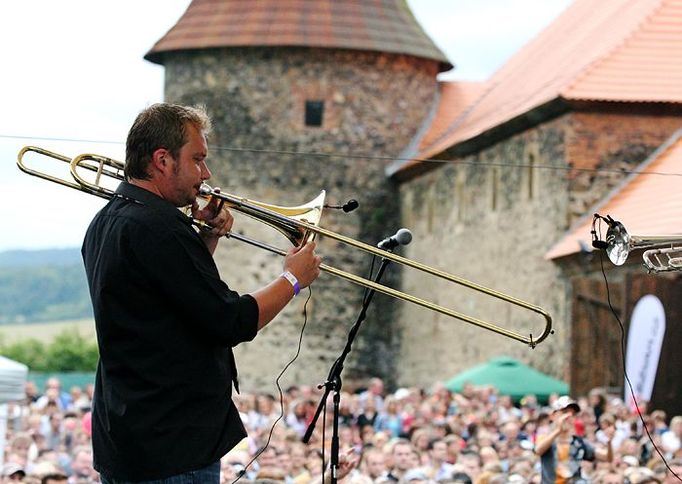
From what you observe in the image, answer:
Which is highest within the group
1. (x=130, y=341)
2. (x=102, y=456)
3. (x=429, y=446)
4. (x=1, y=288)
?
(x=130, y=341)

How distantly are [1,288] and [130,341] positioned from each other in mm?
129219

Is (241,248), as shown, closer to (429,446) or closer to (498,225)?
(498,225)

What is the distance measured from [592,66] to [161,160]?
65.5 feet

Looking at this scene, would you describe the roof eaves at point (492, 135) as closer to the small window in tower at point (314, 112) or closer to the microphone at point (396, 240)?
the small window in tower at point (314, 112)

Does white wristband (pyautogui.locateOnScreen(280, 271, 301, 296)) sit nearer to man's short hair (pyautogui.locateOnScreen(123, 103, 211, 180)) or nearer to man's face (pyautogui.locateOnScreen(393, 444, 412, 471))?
man's short hair (pyautogui.locateOnScreen(123, 103, 211, 180))

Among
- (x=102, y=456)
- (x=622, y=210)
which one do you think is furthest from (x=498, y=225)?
(x=102, y=456)

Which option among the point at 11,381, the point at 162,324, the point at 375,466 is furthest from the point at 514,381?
the point at 162,324

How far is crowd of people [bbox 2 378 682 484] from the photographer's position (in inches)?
441

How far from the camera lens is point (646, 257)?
7.59m

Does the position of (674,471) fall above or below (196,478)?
below

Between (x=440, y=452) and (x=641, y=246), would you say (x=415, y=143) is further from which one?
(x=641, y=246)

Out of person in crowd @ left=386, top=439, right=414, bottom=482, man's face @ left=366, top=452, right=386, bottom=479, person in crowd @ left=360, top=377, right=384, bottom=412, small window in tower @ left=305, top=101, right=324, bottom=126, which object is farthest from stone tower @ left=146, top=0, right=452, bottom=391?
man's face @ left=366, top=452, right=386, bottom=479

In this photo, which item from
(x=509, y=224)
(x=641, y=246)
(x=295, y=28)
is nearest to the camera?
(x=641, y=246)

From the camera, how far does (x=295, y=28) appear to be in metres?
33.2
